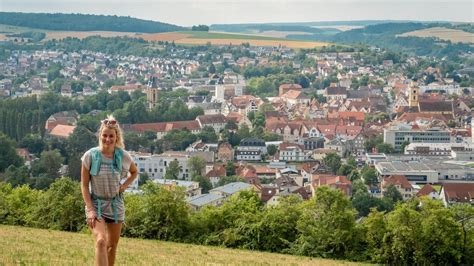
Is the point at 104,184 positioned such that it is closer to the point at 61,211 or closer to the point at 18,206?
the point at 61,211

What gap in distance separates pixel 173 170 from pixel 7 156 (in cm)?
839

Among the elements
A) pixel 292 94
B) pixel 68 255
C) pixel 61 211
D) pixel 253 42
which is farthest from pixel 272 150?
pixel 253 42

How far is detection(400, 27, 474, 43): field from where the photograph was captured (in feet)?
440

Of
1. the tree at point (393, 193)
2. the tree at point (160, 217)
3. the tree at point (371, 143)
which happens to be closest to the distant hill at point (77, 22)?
the tree at point (371, 143)

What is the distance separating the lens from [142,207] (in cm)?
1438

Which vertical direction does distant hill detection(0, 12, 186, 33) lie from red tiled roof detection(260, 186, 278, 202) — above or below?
above

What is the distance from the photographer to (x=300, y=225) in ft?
46.2

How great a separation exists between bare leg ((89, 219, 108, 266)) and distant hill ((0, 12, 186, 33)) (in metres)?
144

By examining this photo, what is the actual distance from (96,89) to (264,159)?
37325 mm

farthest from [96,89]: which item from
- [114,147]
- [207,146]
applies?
[114,147]

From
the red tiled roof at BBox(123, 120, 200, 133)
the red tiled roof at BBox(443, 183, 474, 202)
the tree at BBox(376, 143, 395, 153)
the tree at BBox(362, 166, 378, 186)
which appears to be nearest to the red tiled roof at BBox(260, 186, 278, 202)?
the tree at BBox(362, 166, 378, 186)

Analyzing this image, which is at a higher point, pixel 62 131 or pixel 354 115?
pixel 62 131

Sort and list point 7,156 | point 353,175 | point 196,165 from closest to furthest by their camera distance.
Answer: point 353,175, point 7,156, point 196,165

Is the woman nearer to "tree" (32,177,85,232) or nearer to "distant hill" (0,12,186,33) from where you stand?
"tree" (32,177,85,232)
